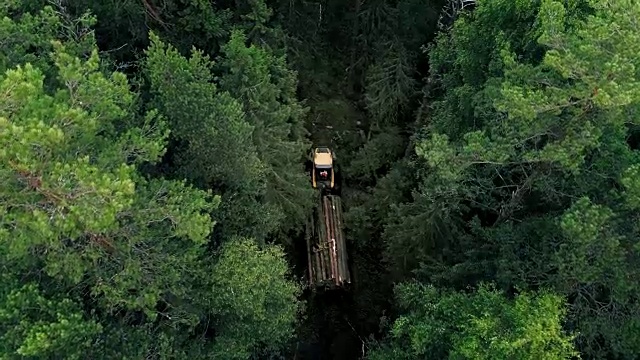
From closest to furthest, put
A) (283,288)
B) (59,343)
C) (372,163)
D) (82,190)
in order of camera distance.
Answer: (82,190), (59,343), (283,288), (372,163)

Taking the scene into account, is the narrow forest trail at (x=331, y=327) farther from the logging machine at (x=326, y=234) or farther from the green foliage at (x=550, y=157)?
the green foliage at (x=550, y=157)

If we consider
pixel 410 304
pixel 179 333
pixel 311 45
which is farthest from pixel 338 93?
pixel 179 333

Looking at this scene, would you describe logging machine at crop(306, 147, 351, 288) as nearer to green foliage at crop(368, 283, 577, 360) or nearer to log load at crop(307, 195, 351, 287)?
log load at crop(307, 195, 351, 287)

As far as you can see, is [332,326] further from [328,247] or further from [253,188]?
[253,188]

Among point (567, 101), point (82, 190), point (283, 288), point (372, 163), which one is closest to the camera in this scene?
point (82, 190)

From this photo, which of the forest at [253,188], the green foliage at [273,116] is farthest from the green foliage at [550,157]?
the green foliage at [273,116]

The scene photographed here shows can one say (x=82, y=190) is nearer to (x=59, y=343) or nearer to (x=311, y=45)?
(x=59, y=343)

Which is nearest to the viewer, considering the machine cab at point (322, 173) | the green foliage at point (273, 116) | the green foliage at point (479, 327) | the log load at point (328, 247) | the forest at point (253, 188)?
the forest at point (253, 188)

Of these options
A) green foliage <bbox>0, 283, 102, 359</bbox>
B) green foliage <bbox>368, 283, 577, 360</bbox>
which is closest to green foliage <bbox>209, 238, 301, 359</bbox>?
green foliage <bbox>368, 283, 577, 360</bbox>
